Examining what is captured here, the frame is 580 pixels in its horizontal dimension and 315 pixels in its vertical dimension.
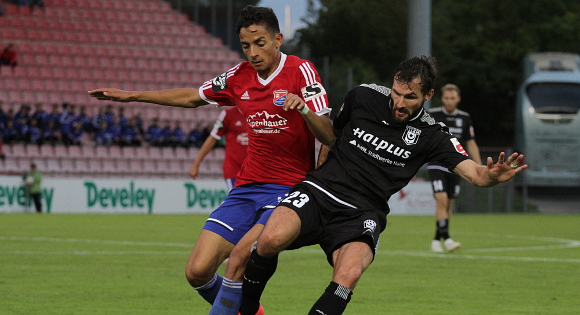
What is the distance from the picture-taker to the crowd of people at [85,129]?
26.9 meters

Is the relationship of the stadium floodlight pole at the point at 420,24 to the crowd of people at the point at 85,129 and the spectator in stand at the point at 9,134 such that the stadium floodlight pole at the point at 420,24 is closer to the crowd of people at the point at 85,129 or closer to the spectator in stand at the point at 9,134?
the crowd of people at the point at 85,129

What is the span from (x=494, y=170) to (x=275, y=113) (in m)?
1.64

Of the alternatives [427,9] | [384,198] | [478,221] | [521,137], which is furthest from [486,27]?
[384,198]

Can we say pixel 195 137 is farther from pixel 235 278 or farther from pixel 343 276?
pixel 343 276

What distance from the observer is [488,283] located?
9.98 metres

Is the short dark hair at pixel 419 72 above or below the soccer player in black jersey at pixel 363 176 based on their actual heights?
above

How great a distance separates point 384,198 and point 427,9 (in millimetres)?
23724

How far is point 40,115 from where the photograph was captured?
26.9 meters

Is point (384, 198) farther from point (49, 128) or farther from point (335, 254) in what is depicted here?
point (49, 128)

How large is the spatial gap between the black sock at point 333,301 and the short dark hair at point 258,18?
1.94 meters

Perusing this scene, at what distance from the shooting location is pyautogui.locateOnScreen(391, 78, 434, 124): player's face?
5.89 meters

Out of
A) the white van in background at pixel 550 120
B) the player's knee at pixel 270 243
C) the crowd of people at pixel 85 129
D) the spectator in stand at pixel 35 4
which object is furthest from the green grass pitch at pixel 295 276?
the spectator in stand at pixel 35 4

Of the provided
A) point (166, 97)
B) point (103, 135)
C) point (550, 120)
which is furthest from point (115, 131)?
point (166, 97)

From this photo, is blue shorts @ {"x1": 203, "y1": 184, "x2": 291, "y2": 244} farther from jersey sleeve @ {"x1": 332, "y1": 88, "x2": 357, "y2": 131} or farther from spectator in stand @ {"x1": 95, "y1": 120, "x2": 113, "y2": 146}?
spectator in stand @ {"x1": 95, "y1": 120, "x2": 113, "y2": 146}
